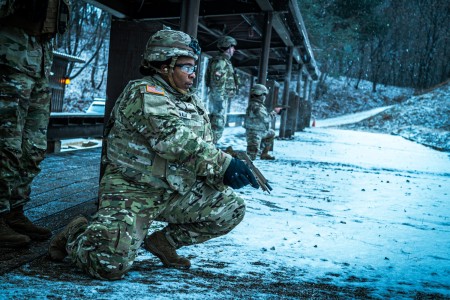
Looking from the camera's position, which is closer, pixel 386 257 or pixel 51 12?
pixel 51 12

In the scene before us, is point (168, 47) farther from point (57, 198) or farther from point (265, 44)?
point (265, 44)

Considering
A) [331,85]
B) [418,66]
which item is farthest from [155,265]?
[418,66]

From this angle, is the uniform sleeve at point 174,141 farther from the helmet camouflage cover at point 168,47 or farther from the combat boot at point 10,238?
the combat boot at point 10,238

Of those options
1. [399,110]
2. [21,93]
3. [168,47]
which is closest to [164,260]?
[168,47]

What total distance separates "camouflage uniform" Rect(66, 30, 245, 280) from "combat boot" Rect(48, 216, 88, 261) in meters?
0.04

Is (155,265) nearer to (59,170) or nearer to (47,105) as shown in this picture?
(47,105)

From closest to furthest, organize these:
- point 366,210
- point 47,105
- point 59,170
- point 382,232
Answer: point 47,105, point 382,232, point 366,210, point 59,170

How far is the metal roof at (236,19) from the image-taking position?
17.4 feet

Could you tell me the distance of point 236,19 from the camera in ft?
33.8

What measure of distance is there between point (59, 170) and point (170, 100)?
4.22 meters

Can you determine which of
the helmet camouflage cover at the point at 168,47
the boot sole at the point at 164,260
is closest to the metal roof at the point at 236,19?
the helmet camouflage cover at the point at 168,47

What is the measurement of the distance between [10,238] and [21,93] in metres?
0.90

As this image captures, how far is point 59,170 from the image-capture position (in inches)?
256

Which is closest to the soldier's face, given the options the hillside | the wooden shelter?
the wooden shelter
